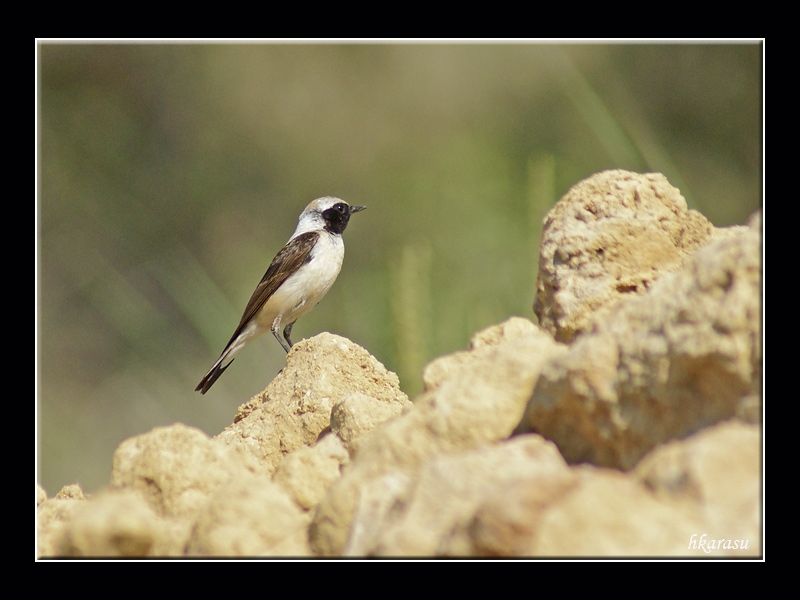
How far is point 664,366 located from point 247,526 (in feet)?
4.20

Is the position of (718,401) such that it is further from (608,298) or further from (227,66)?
(227,66)

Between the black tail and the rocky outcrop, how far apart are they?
5.16 metres

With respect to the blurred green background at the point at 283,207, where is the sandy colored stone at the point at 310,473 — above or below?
below

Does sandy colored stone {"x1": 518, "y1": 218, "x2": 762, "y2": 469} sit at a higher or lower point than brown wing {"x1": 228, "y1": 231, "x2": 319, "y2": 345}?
lower

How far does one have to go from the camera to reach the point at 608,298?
3.44 metres

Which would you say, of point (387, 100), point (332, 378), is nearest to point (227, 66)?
point (387, 100)

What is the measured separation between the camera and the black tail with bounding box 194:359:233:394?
8961 millimetres

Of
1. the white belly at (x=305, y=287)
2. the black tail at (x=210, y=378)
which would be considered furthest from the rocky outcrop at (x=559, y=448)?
the black tail at (x=210, y=378)

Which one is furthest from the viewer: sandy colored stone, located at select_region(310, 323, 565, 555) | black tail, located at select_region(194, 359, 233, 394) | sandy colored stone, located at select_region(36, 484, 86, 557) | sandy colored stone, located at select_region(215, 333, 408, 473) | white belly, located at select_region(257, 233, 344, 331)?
black tail, located at select_region(194, 359, 233, 394)

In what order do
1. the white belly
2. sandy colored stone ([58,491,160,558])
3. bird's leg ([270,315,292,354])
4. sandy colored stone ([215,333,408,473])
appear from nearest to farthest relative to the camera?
sandy colored stone ([58,491,160,558]) → sandy colored stone ([215,333,408,473]) → the white belly → bird's leg ([270,315,292,354])

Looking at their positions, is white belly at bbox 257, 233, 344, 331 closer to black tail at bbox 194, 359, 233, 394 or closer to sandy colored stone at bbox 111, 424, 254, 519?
black tail at bbox 194, 359, 233, 394

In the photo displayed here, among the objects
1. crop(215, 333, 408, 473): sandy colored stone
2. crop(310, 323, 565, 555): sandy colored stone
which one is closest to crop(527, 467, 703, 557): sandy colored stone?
crop(310, 323, 565, 555): sandy colored stone

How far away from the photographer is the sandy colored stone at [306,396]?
14.3 feet

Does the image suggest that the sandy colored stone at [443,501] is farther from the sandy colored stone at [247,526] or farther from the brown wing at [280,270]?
the brown wing at [280,270]
